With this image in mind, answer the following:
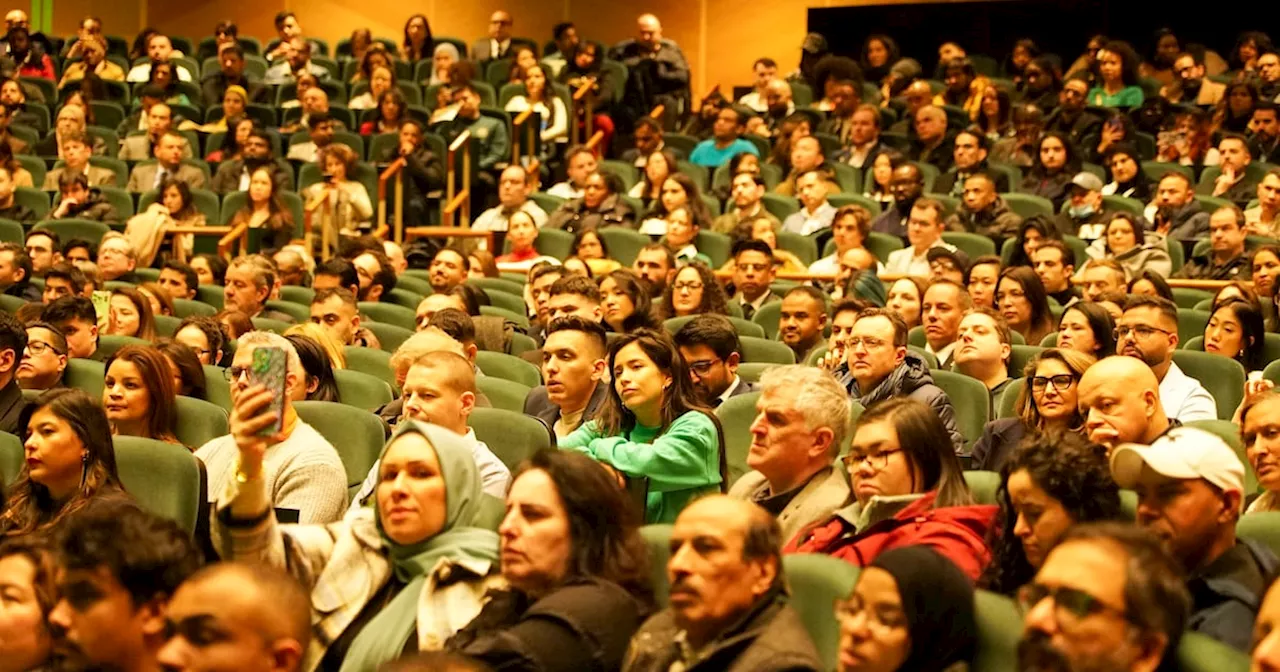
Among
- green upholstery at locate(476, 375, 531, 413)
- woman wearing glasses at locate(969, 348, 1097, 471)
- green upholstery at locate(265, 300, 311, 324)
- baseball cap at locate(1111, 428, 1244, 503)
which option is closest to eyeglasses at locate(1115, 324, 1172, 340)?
woman wearing glasses at locate(969, 348, 1097, 471)

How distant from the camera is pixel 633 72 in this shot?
9578mm

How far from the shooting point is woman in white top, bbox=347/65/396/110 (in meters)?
9.10

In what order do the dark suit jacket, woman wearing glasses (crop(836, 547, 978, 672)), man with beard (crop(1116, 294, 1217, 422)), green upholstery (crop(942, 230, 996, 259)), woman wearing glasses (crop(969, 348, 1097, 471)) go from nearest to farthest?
1. woman wearing glasses (crop(836, 547, 978, 672))
2. woman wearing glasses (crop(969, 348, 1097, 471))
3. the dark suit jacket
4. man with beard (crop(1116, 294, 1217, 422))
5. green upholstery (crop(942, 230, 996, 259))

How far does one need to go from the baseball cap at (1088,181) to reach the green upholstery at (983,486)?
4261 mm

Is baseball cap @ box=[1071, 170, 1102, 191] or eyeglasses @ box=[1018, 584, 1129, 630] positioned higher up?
baseball cap @ box=[1071, 170, 1102, 191]

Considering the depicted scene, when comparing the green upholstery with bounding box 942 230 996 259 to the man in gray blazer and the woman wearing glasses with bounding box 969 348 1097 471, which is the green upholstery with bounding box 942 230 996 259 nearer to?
the woman wearing glasses with bounding box 969 348 1097 471

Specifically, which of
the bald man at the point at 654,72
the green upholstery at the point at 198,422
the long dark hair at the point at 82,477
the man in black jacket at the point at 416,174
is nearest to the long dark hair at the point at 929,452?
the long dark hair at the point at 82,477

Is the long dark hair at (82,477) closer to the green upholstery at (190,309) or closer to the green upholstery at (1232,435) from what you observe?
the green upholstery at (1232,435)

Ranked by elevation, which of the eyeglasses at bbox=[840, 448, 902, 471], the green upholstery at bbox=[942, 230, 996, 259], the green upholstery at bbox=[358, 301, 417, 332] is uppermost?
the green upholstery at bbox=[942, 230, 996, 259]

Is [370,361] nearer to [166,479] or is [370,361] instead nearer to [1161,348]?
[166,479]

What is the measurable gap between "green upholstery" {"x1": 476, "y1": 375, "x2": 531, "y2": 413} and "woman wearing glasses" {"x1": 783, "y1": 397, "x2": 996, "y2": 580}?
55.9 inches

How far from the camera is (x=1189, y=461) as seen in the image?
7.31ft

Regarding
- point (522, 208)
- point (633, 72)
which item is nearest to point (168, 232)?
point (522, 208)

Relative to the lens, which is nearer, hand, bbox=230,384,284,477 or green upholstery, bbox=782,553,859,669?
green upholstery, bbox=782,553,859,669
